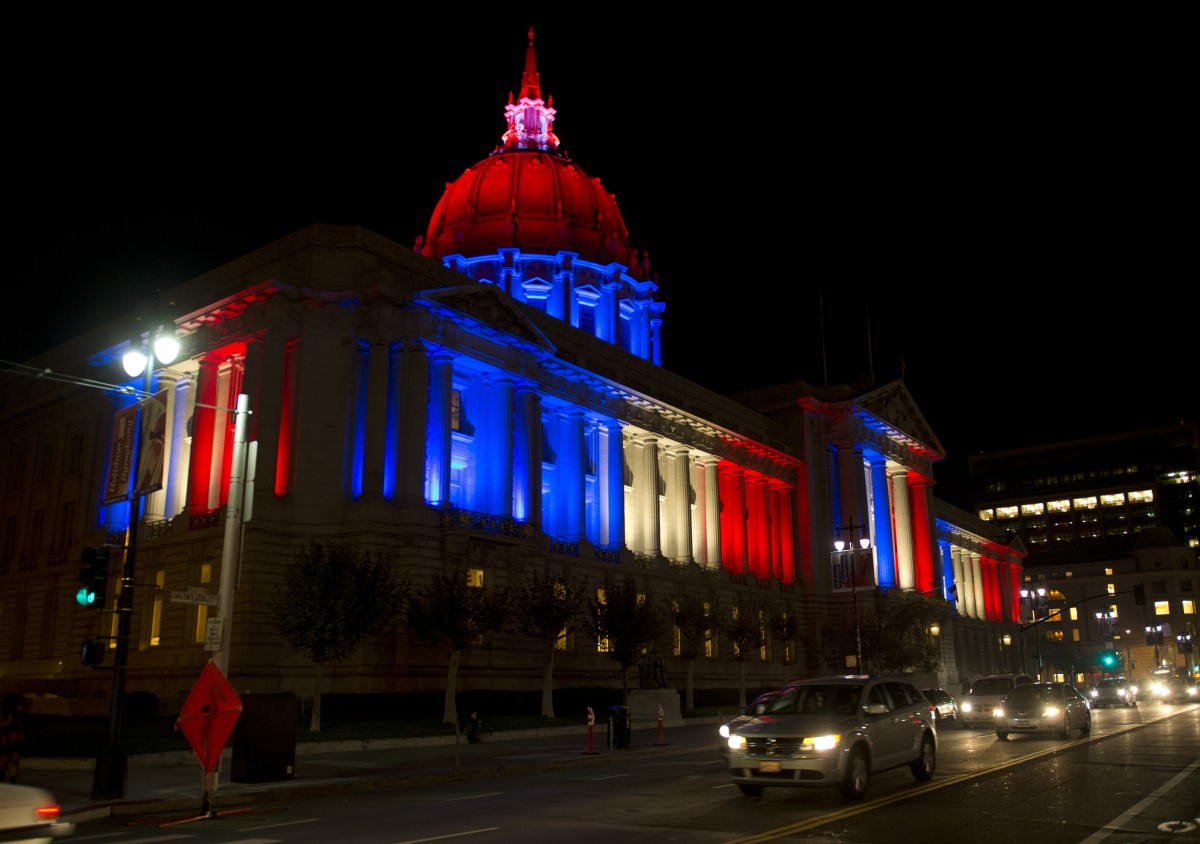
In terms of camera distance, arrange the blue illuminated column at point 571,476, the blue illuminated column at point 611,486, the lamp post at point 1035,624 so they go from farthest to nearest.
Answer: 1. the lamp post at point 1035,624
2. the blue illuminated column at point 611,486
3. the blue illuminated column at point 571,476

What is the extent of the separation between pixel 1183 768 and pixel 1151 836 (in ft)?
30.0

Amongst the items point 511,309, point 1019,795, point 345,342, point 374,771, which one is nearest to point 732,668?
point 511,309

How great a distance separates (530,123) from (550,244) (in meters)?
20.4

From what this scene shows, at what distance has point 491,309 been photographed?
5000cm

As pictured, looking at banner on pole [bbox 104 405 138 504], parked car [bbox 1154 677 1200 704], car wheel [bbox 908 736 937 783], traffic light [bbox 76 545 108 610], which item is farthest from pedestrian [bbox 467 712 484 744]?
parked car [bbox 1154 677 1200 704]

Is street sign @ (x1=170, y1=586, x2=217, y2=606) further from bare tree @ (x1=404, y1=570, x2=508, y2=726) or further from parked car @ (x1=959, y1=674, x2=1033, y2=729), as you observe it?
parked car @ (x1=959, y1=674, x2=1033, y2=729)

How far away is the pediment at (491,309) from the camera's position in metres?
47.4

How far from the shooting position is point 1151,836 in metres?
12.0

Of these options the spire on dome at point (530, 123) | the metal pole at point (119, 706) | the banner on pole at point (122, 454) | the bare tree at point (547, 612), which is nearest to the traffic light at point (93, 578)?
the metal pole at point (119, 706)

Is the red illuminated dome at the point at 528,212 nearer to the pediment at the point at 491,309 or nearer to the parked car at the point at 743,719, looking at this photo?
the pediment at the point at 491,309

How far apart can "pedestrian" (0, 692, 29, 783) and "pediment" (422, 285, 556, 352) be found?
30141 millimetres

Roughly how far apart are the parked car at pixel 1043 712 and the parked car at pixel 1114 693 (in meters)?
28.0

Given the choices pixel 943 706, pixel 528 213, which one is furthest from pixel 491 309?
pixel 528 213

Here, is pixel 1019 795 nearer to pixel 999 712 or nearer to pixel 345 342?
pixel 999 712
